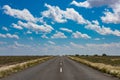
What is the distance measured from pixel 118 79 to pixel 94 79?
5.27 ft

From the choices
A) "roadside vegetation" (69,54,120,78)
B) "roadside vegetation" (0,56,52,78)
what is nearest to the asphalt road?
"roadside vegetation" (69,54,120,78)

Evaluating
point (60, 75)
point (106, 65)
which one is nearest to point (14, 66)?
point (106, 65)

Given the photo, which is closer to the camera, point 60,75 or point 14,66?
point 60,75

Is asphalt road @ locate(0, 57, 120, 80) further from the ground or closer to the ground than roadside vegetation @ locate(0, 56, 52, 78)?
closer to the ground

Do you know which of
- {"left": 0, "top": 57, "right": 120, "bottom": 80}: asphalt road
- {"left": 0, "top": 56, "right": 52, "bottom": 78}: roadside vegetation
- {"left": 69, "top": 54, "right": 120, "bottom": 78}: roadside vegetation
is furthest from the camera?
{"left": 0, "top": 56, "right": 52, "bottom": 78}: roadside vegetation

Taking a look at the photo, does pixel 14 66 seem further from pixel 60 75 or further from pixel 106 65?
pixel 60 75

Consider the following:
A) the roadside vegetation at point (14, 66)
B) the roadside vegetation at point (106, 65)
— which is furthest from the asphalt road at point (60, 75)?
the roadside vegetation at point (14, 66)

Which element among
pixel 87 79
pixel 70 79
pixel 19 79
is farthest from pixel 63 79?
pixel 19 79

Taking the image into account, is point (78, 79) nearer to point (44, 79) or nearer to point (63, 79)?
point (63, 79)

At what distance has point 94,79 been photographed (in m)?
16.5

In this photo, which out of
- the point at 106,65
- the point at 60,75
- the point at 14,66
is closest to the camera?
the point at 60,75

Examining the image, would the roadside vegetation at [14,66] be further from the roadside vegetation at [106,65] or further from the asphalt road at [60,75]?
the roadside vegetation at [106,65]

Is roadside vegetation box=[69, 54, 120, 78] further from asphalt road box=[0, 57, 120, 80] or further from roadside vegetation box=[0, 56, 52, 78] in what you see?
roadside vegetation box=[0, 56, 52, 78]

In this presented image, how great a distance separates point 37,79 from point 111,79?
4.95m
